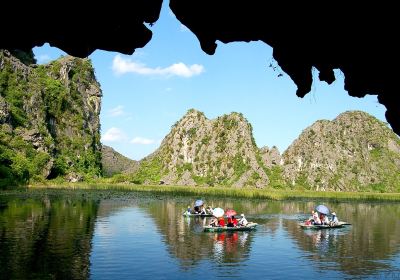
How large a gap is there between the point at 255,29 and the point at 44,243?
72.1 feet

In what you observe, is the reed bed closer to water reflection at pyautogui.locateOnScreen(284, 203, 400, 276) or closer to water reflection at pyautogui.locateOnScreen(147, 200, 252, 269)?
water reflection at pyautogui.locateOnScreen(284, 203, 400, 276)

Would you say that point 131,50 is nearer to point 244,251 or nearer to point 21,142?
point 244,251

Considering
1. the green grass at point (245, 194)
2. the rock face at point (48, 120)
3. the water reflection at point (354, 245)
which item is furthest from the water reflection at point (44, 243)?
the green grass at point (245, 194)

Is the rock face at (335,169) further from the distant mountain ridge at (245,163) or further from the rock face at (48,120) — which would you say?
the rock face at (48,120)

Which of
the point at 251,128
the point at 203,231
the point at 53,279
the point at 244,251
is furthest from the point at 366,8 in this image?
the point at 251,128

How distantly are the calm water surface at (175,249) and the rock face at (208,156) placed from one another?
386ft

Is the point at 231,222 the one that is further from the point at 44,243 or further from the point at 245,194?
the point at 245,194

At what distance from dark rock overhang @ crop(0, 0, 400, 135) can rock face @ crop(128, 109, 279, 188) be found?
485 ft

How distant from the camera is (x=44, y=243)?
2673 centimetres

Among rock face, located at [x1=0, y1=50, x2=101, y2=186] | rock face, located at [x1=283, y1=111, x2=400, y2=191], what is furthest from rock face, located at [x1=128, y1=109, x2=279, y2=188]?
rock face, located at [x1=0, y1=50, x2=101, y2=186]

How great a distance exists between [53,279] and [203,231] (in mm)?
19172

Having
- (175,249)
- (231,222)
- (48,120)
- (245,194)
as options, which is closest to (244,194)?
(245,194)

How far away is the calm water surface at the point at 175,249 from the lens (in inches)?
841

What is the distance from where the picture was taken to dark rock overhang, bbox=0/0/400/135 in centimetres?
820
